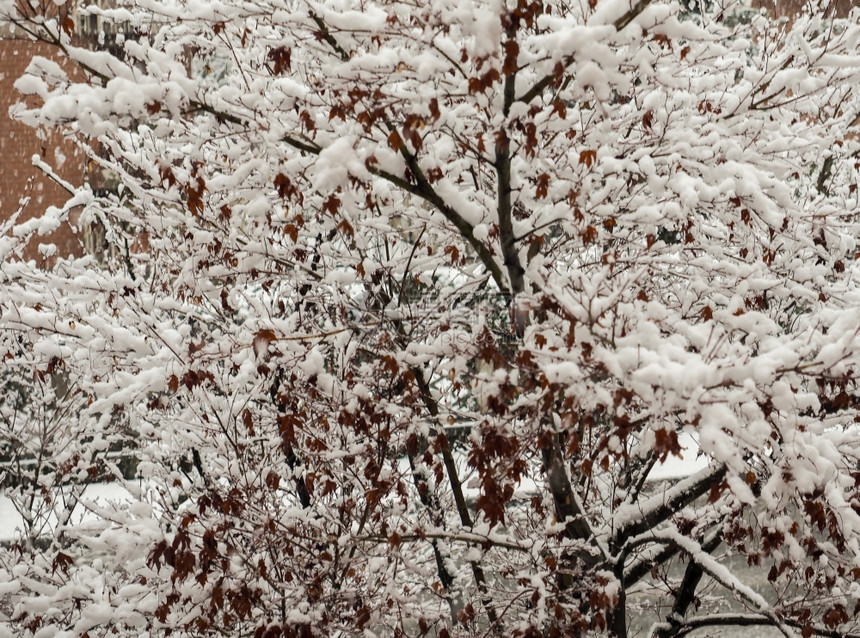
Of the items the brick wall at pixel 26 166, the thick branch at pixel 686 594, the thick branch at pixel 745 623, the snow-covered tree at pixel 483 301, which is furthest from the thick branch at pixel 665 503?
the brick wall at pixel 26 166

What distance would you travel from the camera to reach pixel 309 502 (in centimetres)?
582

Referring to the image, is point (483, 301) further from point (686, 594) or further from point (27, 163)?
point (27, 163)

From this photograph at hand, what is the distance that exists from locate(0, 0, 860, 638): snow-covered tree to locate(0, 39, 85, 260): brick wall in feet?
41.6

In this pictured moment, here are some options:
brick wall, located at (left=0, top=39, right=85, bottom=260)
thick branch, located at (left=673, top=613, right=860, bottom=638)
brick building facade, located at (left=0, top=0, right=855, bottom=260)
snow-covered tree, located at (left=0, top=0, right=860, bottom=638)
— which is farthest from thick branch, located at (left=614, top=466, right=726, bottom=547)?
brick wall, located at (left=0, top=39, right=85, bottom=260)

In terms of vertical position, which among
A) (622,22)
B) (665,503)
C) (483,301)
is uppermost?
(622,22)

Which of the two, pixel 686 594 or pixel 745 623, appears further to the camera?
pixel 686 594

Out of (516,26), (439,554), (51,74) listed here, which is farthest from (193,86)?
(439,554)

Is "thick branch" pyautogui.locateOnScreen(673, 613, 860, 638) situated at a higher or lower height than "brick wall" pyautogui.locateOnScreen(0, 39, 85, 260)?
lower

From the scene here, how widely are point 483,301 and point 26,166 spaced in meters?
17.1

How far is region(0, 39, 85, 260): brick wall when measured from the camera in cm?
1680

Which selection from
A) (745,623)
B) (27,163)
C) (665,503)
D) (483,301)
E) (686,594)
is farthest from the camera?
(27,163)

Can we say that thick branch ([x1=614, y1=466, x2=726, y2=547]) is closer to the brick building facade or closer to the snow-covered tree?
the snow-covered tree

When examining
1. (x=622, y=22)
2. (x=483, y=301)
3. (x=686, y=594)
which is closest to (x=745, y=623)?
(x=686, y=594)

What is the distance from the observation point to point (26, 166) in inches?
682
